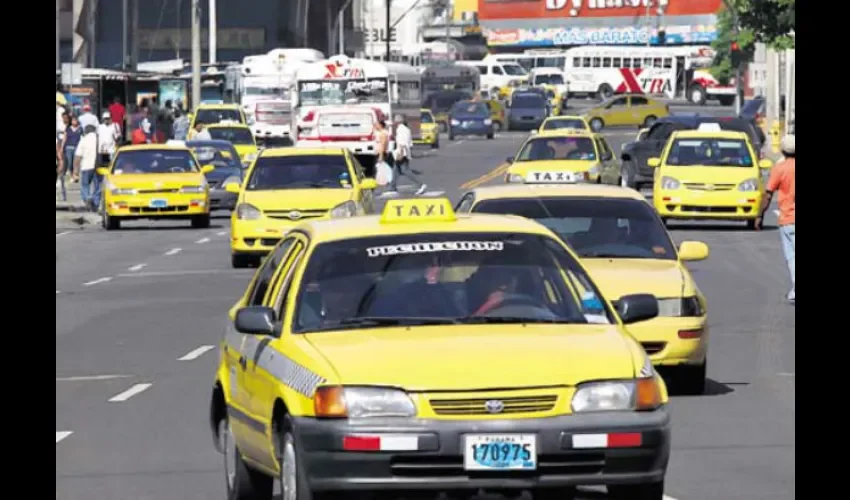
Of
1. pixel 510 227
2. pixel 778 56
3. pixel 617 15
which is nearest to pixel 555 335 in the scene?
pixel 510 227

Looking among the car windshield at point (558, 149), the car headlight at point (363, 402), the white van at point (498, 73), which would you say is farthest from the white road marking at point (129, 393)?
the white van at point (498, 73)

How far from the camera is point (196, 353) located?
1962cm

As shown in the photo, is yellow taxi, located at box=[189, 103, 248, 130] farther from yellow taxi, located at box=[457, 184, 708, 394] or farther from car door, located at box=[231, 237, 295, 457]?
car door, located at box=[231, 237, 295, 457]

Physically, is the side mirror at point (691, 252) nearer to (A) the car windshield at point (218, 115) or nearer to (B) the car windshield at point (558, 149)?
(B) the car windshield at point (558, 149)

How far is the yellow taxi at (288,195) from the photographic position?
2956 centimetres

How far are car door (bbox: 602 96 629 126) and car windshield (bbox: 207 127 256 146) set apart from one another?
43.4 meters

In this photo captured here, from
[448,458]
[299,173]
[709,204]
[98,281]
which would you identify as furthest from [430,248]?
[709,204]

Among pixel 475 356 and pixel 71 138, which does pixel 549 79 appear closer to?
pixel 71 138

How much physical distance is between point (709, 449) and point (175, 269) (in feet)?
60.6

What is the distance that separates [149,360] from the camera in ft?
63.1

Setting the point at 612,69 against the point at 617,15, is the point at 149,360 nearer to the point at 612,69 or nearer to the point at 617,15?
the point at 612,69

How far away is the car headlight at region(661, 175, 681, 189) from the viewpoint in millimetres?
36406

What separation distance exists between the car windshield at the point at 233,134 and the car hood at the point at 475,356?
151ft

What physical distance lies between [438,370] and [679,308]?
6.64 metres
